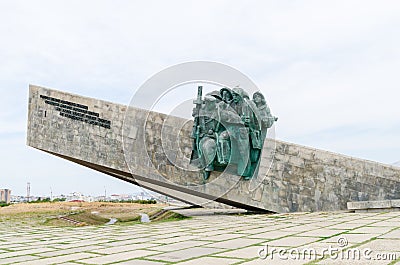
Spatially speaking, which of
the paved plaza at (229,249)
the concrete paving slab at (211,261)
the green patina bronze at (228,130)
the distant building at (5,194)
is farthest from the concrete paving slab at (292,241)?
the distant building at (5,194)

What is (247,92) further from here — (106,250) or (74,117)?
(106,250)

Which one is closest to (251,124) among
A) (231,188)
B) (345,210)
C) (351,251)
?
(231,188)

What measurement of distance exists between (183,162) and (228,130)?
5.14 ft

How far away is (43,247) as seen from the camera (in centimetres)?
523

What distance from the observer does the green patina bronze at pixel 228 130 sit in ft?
33.2

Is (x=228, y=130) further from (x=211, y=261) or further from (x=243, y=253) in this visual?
(x=211, y=261)

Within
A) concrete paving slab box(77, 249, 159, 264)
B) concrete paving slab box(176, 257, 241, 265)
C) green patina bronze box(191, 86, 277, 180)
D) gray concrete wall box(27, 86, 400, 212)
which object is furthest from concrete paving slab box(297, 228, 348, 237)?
gray concrete wall box(27, 86, 400, 212)

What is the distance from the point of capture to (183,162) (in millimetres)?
10930

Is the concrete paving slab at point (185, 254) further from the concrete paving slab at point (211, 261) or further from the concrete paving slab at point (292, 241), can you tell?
the concrete paving slab at point (292, 241)

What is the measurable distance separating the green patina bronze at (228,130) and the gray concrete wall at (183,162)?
359 millimetres

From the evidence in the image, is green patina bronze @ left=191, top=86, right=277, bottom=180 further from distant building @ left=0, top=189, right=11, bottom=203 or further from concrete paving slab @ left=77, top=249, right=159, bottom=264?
distant building @ left=0, top=189, right=11, bottom=203

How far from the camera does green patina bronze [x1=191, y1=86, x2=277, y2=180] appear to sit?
33.2 ft

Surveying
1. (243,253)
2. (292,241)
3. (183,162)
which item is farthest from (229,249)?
(183,162)

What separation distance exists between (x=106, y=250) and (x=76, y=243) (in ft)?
3.50
